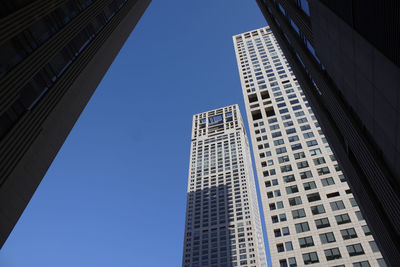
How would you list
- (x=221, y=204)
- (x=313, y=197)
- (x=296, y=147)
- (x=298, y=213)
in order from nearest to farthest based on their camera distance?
(x=298, y=213) < (x=313, y=197) < (x=296, y=147) < (x=221, y=204)

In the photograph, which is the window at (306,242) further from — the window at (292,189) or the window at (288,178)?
the window at (288,178)

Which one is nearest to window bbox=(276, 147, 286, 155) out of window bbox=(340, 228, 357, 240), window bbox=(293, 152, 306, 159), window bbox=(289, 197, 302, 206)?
window bbox=(293, 152, 306, 159)

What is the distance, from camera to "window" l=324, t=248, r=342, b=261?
35844 millimetres

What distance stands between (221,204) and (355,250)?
9839 cm

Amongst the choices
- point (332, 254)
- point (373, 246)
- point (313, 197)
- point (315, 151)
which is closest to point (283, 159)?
point (315, 151)

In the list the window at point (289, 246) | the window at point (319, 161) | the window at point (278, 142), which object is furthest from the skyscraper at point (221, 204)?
the window at point (289, 246)

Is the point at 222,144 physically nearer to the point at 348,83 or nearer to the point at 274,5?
the point at 274,5

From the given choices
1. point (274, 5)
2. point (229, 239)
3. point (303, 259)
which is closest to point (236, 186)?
point (229, 239)

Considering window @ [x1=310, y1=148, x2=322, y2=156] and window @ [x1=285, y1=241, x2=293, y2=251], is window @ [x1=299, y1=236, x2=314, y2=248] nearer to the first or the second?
window @ [x1=285, y1=241, x2=293, y2=251]

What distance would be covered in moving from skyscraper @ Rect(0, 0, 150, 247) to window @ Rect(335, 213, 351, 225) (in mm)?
36715

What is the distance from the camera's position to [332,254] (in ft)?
119

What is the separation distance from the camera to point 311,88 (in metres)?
25.9

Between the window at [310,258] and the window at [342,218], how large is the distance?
19.8ft

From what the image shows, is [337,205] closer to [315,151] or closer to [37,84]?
[315,151]
